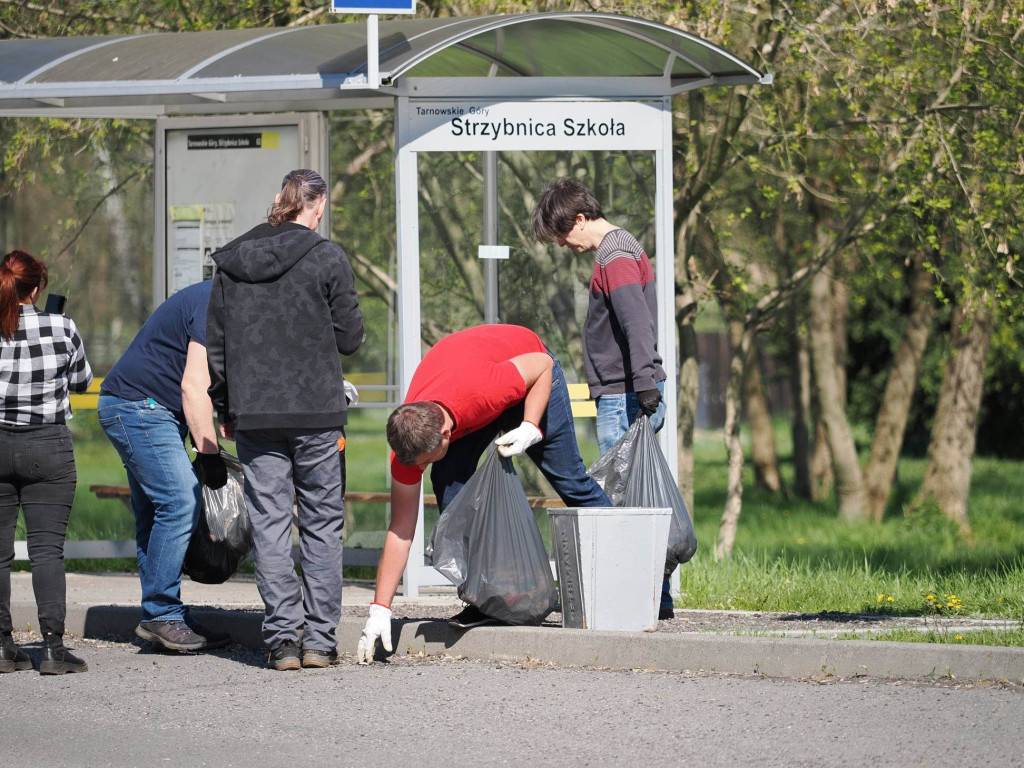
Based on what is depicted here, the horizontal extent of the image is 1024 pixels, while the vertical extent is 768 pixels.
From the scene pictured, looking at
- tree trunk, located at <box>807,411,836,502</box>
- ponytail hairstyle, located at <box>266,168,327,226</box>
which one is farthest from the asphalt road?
tree trunk, located at <box>807,411,836,502</box>

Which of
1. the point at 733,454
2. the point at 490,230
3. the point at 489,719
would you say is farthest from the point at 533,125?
the point at 733,454

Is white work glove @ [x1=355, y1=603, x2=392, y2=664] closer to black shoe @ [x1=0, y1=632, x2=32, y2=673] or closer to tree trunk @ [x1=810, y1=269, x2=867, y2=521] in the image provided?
black shoe @ [x1=0, y1=632, x2=32, y2=673]

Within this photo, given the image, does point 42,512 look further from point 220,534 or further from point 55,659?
point 220,534

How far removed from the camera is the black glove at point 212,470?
5727 millimetres

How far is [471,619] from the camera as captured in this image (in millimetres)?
5746

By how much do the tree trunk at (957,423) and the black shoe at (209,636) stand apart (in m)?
Answer: 9.28

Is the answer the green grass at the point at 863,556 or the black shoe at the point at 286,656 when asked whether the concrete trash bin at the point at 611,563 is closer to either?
the black shoe at the point at 286,656

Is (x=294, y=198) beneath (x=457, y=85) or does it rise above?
beneath

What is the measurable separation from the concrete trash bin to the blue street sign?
2425 millimetres

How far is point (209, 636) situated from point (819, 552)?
23.8ft

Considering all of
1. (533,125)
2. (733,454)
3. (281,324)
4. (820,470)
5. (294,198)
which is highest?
(533,125)

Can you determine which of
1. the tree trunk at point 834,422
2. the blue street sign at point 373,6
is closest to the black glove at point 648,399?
the blue street sign at point 373,6

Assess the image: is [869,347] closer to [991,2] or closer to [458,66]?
[991,2]

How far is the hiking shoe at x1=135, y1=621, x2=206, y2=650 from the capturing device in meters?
5.80
